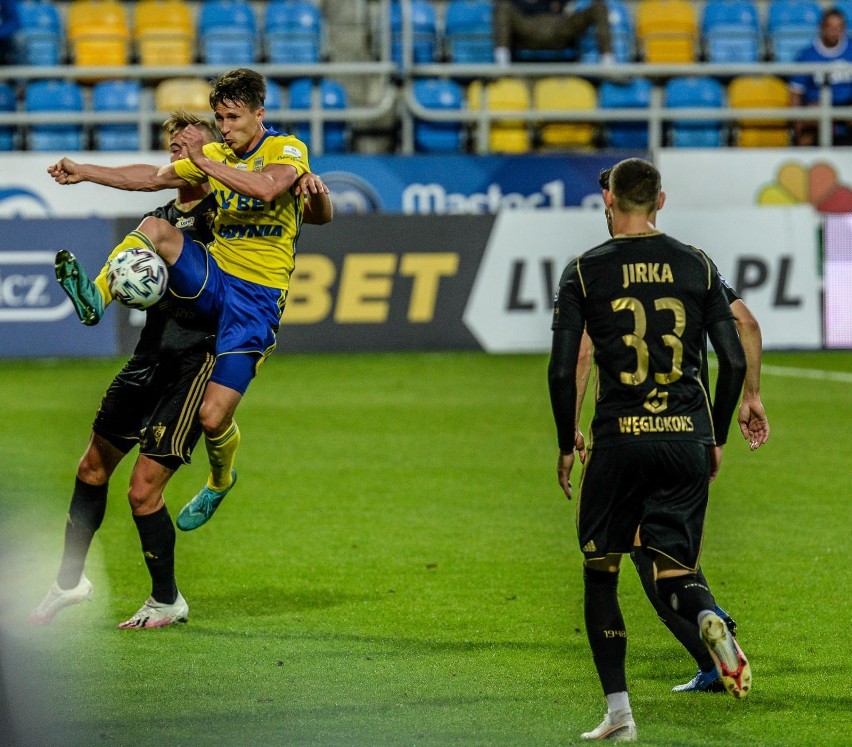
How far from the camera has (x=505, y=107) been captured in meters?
19.3

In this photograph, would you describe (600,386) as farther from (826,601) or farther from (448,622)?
(826,601)

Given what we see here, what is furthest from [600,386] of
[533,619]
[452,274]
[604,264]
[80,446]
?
[452,274]

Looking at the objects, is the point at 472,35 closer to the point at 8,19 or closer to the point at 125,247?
the point at 8,19

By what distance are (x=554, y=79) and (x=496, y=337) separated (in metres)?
4.29

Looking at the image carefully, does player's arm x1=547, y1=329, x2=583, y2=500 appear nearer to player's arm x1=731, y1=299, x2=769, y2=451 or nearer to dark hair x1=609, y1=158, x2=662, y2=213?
dark hair x1=609, y1=158, x2=662, y2=213

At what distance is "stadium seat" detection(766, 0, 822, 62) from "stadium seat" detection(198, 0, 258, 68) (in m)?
7.34

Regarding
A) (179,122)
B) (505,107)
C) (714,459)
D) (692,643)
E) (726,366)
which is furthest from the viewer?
(505,107)

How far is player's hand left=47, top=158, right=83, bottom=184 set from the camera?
→ 19.7 feet

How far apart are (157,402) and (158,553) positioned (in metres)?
0.64

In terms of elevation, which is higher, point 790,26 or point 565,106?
point 790,26

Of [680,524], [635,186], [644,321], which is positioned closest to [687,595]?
[680,524]

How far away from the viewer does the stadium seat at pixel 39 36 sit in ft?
64.1

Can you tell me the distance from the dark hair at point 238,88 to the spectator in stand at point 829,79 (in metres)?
14.1

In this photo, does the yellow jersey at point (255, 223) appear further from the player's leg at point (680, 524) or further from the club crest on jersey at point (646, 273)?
the player's leg at point (680, 524)
